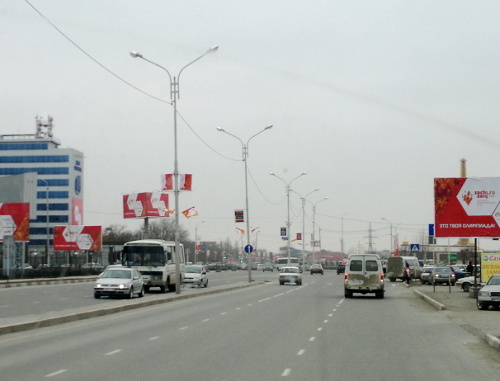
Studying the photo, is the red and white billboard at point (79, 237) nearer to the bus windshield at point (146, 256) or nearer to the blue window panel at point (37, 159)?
the bus windshield at point (146, 256)

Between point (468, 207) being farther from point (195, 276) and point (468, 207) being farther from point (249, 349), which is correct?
point (249, 349)

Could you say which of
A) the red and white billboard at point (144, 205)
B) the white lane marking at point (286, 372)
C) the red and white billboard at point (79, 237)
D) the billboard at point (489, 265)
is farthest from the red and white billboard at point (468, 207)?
the red and white billboard at point (144, 205)

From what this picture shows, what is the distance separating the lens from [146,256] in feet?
148

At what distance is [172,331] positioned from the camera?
1997cm

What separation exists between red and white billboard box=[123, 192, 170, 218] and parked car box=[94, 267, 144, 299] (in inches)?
2401

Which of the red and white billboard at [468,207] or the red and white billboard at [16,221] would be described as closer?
the red and white billboard at [468,207]

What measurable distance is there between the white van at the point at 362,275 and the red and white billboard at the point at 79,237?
59.5m

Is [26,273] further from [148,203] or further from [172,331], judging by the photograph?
[172,331]

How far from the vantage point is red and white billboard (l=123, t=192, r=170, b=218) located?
323ft

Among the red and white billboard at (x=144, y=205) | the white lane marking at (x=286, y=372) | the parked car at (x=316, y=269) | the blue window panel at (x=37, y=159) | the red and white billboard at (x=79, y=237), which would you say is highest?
the blue window panel at (x=37, y=159)

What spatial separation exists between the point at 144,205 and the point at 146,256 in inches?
2120

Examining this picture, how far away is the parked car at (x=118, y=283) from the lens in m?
35.9

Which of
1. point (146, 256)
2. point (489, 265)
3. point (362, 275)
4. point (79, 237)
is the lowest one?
point (362, 275)

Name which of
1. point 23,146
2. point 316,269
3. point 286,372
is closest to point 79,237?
point 316,269
